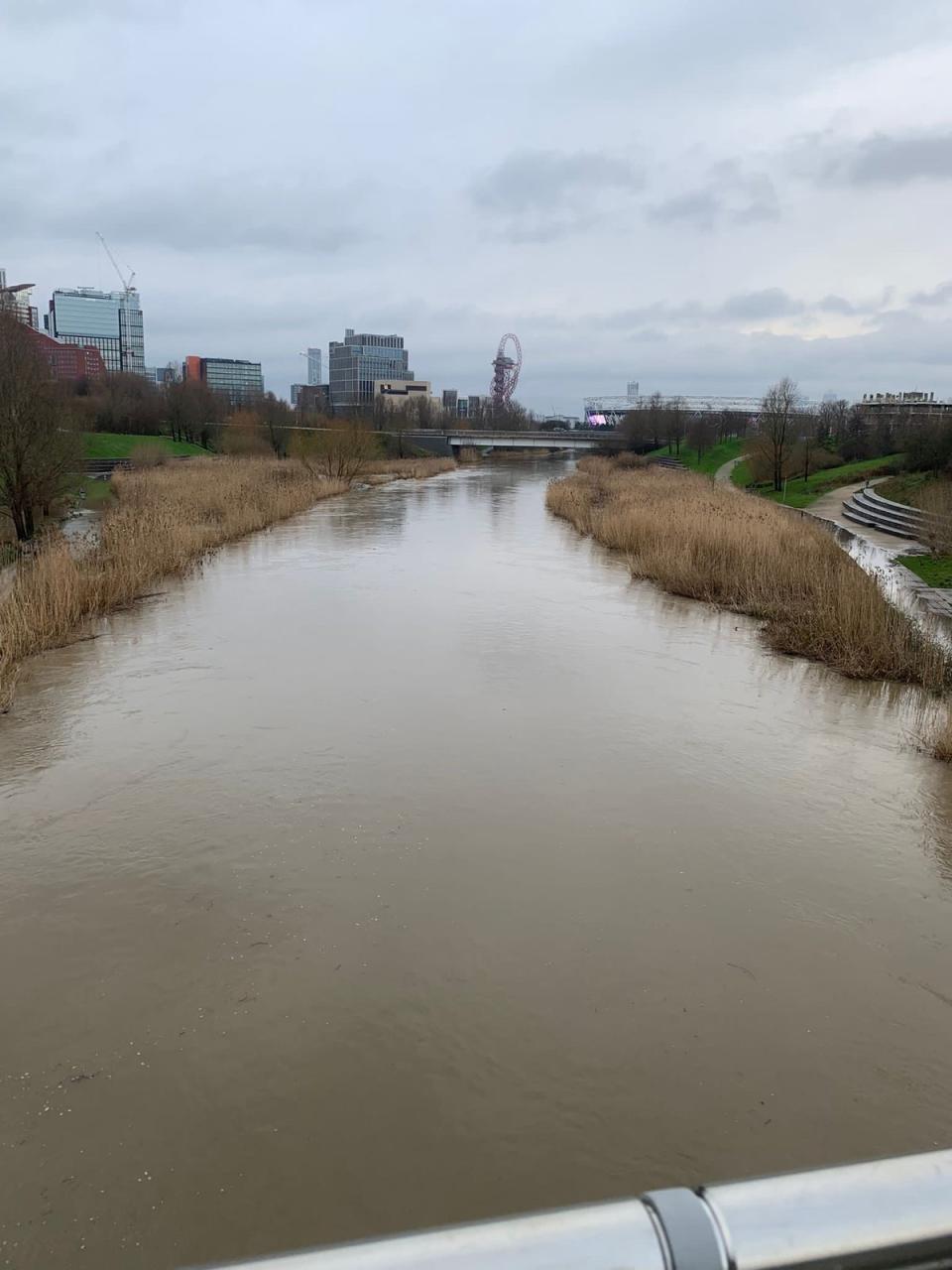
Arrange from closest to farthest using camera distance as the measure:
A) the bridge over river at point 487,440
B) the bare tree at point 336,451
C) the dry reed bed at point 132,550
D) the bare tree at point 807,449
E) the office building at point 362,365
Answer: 1. the dry reed bed at point 132,550
2. the bare tree at point 807,449
3. the bare tree at point 336,451
4. the bridge over river at point 487,440
5. the office building at point 362,365

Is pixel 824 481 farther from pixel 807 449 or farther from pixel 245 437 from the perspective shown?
pixel 245 437

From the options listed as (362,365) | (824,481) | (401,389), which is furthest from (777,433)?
(362,365)

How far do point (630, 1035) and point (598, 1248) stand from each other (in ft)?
11.7

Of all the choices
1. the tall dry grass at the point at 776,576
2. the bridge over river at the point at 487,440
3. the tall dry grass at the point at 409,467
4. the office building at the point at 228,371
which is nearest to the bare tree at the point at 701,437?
the bridge over river at the point at 487,440

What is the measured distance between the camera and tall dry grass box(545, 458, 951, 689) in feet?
34.8

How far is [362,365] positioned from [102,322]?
49301mm

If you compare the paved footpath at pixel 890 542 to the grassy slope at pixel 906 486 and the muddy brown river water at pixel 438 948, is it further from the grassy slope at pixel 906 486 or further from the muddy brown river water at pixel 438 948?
the muddy brown river water at pixel 438 948

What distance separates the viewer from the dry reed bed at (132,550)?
37.6 feet

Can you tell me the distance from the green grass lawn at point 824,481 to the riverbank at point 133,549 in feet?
59.2

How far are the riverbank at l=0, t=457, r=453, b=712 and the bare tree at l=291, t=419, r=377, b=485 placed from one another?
5877 millimetres

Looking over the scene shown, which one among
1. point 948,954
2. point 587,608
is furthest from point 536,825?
point 587,608

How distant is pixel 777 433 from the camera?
35.7 meters

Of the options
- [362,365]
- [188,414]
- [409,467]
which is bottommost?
[409,467]

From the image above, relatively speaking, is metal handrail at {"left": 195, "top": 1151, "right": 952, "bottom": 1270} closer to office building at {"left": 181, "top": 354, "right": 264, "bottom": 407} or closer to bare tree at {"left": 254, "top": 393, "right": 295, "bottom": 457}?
bare tree at {"left": 254, "top": 393, "right": 295, "bottom": 457}
